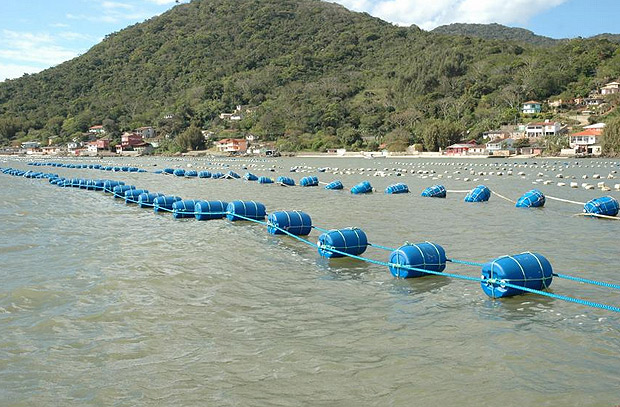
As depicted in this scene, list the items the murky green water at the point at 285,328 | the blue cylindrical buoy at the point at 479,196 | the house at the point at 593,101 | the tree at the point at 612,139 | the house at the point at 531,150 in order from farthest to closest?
1. the house at the point at 593,101
2. the house at the point at 531,150
3. the tree at the point at 612,139
4. the blue cylindrical buoy at the point at 479,196
5. the murky green water at the point at 285,328

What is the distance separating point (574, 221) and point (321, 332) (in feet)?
54.6

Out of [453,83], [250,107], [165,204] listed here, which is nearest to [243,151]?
[250,107]

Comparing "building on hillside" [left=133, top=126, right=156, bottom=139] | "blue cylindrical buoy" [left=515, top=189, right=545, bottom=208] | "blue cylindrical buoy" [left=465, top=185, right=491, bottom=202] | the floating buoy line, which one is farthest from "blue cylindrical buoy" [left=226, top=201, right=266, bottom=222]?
"building on hillside" [left=133, top=126, right=156, bottom=139]

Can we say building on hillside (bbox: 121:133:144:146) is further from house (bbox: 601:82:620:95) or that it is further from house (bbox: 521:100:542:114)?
house (bbox: 601:82:620:95)

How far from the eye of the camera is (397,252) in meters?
12.7

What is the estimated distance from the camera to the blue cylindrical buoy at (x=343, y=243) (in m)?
14.7

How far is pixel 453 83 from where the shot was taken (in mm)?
166125

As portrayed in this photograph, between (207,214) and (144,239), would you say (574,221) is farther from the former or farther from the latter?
(144,239)

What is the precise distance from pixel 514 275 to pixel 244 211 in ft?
44.8

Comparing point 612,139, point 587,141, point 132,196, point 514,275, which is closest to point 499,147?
point 587,141

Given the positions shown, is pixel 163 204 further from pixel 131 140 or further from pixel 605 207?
pixel 131 140

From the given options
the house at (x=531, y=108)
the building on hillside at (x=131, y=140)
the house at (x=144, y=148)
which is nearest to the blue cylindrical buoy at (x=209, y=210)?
the house at (x=531, y=108)

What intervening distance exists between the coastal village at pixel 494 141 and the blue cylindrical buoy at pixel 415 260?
310 ft

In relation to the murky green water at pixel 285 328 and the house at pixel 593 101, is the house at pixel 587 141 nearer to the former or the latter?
the house at pixel 593 101
